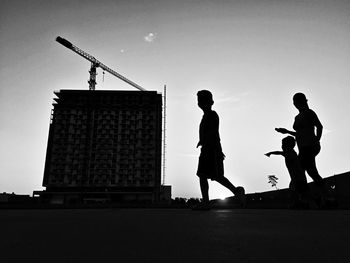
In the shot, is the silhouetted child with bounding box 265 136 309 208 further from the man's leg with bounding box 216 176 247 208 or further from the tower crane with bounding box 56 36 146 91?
the tower crane with bounding box 56 36 146 91

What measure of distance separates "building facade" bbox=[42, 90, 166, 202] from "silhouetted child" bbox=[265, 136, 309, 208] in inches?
3179

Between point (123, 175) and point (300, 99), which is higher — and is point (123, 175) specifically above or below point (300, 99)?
above

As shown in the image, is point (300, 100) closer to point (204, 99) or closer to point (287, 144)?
point (287, 144)

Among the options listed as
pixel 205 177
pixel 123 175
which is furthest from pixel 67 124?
pixel 205 177

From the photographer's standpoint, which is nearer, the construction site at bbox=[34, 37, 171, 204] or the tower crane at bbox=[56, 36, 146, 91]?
the construction site at bbox=[34, 37, 171, 204]

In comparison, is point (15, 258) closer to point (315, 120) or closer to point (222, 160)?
point (222, 160)

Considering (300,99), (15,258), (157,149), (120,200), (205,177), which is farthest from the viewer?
(157,149)

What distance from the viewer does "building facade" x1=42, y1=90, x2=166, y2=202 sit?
84.2m

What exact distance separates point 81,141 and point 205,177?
288 feet

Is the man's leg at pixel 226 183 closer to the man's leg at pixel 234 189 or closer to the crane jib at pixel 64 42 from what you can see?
the man's leg at pixel 234 189

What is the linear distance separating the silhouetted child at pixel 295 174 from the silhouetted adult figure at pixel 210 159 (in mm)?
1478

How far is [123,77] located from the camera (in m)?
114

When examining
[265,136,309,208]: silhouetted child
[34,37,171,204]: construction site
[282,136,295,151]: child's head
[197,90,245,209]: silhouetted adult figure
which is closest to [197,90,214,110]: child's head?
[197,90,245,209]: silhouetted adult figure

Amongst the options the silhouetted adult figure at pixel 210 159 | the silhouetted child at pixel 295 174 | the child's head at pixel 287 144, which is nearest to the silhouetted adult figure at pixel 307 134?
the silhouetted child at pixel 295 174
